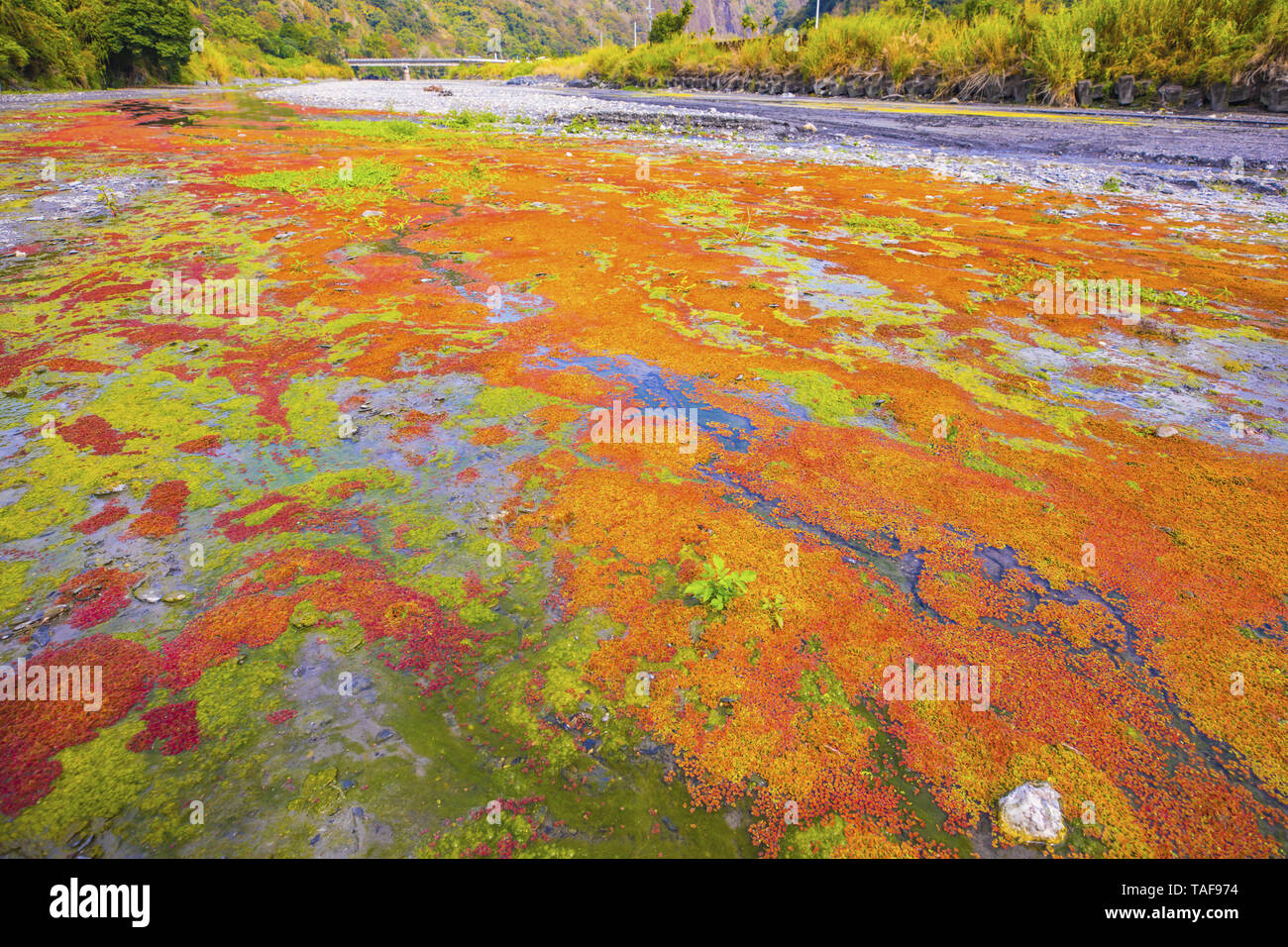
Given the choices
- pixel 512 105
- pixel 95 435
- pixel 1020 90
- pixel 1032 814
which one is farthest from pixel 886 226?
pixel 512 105

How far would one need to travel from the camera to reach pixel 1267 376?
17.7 feet

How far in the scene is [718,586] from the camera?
315 cm

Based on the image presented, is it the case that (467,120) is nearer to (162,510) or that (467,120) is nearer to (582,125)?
(582,125)

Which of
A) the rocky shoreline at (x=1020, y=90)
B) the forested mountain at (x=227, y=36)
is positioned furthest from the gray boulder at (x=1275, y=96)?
the forested mountain at (x=227, y=36)

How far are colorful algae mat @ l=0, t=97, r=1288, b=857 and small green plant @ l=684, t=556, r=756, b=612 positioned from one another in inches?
0.9

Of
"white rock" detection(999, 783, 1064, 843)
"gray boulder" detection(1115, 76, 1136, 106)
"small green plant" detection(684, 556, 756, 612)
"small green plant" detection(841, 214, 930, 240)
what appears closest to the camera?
"white rock" detection(999, 783, 1064, 843)

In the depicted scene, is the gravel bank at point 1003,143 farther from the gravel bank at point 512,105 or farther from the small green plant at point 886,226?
the small green plant at point 886,226

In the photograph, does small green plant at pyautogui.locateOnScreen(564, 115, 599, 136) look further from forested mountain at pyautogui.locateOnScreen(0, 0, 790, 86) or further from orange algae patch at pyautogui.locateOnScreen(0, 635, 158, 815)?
forested mountain at pyautogui.locateOnScreen(0, 0, 790, 86)

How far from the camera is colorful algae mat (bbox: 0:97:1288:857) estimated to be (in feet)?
7.57

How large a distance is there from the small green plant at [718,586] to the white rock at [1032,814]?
138cm

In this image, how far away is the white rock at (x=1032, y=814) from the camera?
2.18 m

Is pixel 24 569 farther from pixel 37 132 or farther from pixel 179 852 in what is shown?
pixel 37 132

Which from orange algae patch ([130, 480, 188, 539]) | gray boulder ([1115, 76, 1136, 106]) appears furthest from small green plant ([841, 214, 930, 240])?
gray boulder ([1115, 76, 1136, 106])

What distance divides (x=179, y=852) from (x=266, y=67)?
89263 mm
